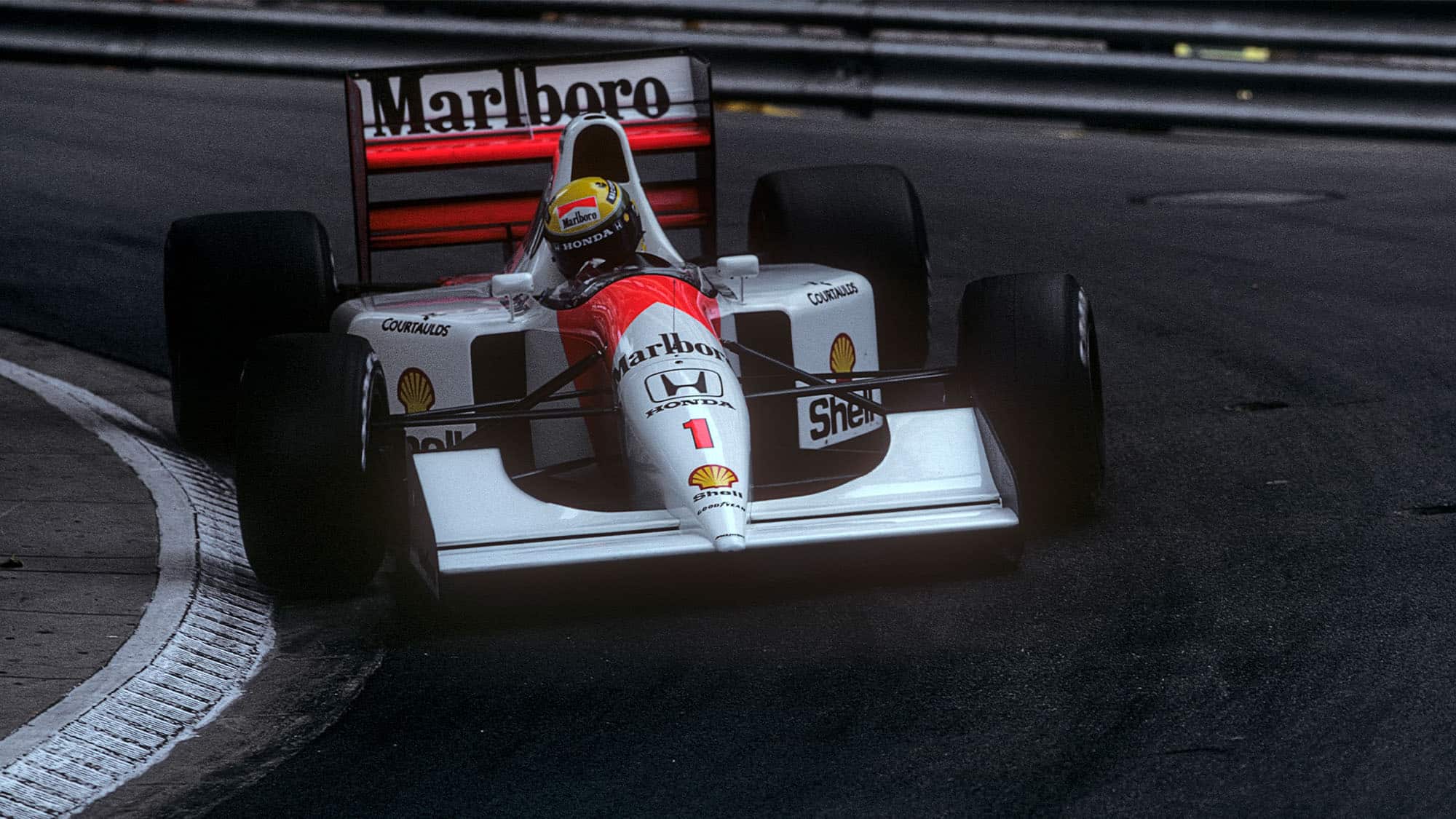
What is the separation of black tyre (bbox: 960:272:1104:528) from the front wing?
16 centimetres

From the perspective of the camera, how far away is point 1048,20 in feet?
45.0

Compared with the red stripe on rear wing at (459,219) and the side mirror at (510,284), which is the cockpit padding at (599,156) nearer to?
the red stripe on rear wing at (459,219)

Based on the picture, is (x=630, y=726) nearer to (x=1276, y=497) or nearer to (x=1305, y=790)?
(x=1305, y=790)

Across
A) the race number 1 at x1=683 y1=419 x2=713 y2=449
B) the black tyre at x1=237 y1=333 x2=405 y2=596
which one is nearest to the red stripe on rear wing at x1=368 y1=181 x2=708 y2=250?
the black tyre at x1=237 y1=333 x2=405 y2=596

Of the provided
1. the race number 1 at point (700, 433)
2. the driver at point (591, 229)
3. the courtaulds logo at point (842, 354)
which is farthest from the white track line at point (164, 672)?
the courtaulds logo at point (842, 354)

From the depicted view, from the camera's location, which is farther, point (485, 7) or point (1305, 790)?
point (485, 7)

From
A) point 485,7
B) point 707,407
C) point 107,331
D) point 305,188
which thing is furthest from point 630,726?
point 485,7

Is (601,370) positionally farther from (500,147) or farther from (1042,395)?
(500,147)

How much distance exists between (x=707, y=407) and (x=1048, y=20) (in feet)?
30.2

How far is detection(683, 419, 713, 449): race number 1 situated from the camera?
512 centimetres

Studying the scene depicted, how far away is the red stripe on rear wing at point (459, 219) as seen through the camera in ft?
25.2

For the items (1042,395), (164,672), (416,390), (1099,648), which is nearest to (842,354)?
(1042,395)

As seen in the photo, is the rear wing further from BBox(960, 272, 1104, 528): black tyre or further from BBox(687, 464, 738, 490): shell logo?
BBox(687, 464, 738, 490): shell logo

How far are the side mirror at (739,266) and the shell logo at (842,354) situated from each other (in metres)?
0.36
